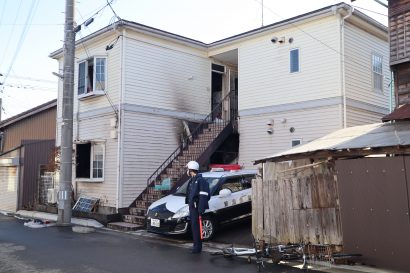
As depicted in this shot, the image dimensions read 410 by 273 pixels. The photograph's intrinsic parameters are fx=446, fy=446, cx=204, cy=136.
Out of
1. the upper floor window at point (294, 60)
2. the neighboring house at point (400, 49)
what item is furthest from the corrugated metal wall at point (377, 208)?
the upper floor window at point (294, 60)

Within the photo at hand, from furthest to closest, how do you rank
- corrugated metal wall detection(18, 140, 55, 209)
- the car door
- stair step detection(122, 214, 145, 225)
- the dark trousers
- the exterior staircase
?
1. corrugated metal wall detection(18, 140, 55, 209)
2. the exterior staircase
3. stair step detection(122, 214, 145, 225)
4. the car door
5. the dark trousers

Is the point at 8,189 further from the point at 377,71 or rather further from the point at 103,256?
the point at 377,71

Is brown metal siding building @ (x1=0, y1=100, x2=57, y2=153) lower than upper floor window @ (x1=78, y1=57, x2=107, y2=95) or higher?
lower

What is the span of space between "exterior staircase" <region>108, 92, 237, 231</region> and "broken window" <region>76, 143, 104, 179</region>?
2144 mm

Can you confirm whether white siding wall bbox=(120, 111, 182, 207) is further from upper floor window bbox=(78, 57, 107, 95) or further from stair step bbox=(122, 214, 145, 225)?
upper floor window bbox=(78, 57, 107, 95)

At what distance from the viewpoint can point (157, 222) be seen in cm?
1148

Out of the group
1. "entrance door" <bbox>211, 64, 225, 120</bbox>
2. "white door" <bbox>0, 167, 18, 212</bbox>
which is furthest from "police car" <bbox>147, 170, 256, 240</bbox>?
"white door" <bbox>0, 167, 18, 212</bbox>

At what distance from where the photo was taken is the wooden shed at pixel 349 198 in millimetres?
7395

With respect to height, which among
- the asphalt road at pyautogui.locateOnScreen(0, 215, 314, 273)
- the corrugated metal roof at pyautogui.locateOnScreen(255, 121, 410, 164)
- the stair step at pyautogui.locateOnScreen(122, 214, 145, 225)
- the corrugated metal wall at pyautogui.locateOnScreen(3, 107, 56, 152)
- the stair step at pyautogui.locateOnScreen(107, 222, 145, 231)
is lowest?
the asphalt road at pyautogui.locateOnScreen(0, 215, 314, 273)

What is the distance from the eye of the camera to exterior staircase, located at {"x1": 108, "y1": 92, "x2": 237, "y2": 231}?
49.0 ft

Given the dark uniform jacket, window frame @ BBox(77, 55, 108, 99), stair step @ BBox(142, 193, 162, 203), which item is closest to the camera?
the dark uniform jacket

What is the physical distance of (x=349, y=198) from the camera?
806cm

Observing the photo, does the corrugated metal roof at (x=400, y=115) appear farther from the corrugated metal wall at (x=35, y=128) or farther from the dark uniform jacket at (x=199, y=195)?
the corrugated metal wall at (x=35, y=128)

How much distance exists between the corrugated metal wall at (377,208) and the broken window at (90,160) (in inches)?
425
